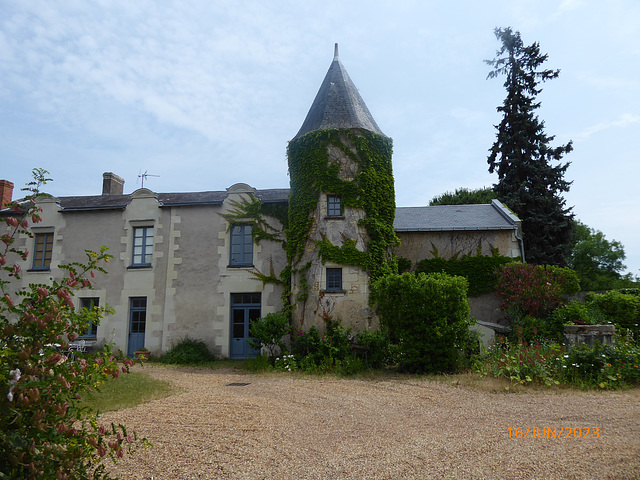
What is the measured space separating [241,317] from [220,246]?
2369 mm

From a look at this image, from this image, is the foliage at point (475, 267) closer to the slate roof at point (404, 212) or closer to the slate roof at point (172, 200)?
the slate roof at point (404, 212)

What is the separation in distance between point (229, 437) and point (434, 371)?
5791 mm

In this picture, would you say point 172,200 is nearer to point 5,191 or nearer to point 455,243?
point 5,191

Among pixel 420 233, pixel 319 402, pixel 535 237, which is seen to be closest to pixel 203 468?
pixel 319 402

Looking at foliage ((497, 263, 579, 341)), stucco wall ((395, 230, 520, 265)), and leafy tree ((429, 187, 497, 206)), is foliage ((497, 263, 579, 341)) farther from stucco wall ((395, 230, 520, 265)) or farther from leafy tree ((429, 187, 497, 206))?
leafy tree ((429, 187, 497, 206))

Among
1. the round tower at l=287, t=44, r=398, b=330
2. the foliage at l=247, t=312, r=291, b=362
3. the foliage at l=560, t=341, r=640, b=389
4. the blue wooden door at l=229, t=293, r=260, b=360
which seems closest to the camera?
the foliage at l=560, t=341, r=640, b=389

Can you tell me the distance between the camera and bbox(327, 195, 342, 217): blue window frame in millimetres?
12617

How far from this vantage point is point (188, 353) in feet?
42.2

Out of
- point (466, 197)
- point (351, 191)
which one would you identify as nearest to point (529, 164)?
point (466, 197)

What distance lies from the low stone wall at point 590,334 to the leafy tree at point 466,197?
1654 cm

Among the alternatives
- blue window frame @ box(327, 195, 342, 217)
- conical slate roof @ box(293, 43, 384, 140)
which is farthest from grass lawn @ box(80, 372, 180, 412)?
conical slate roof @ box(293, 43, 384, 140)

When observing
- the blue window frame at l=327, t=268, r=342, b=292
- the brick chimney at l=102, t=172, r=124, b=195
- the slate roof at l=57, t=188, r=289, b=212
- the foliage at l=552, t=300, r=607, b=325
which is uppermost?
the brick chimney at l=102, t=172, r=124, b=195
